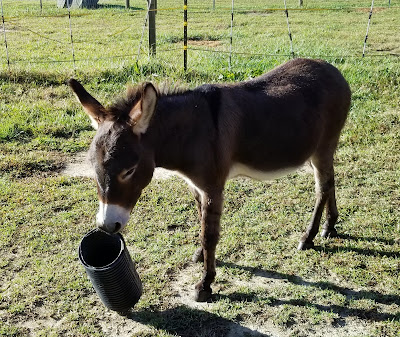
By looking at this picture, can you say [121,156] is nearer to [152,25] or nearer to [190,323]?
[190,323]

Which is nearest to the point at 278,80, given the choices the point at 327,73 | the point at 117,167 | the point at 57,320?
the point at 327,73

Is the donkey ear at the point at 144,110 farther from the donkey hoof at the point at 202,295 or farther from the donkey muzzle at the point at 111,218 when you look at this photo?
the donkey hoof at the point at 202,295

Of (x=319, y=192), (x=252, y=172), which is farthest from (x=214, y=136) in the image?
(x=319, y=192)

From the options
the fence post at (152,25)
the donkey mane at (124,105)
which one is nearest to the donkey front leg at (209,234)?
the donkey mane at (124,105)

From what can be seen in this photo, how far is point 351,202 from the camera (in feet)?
15.9

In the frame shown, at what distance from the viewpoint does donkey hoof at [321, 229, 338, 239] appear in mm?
4297

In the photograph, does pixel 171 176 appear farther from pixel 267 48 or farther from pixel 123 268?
pixel 267 48

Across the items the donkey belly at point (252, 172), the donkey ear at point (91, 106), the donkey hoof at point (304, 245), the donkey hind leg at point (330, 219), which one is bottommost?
the donkey hoof at point (304, 245)

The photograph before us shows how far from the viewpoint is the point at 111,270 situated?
294 centimetres

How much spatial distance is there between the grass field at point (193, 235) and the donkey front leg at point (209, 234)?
0.13m

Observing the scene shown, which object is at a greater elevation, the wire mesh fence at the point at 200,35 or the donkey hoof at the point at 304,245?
the wire mesh fence at the point at 200,35

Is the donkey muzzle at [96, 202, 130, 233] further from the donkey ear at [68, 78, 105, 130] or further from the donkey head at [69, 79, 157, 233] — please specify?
the donkey ear at [68, 78, 105, 130]

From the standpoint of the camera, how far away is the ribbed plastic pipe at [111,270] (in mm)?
2975

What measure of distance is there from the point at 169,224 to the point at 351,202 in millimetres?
2119
